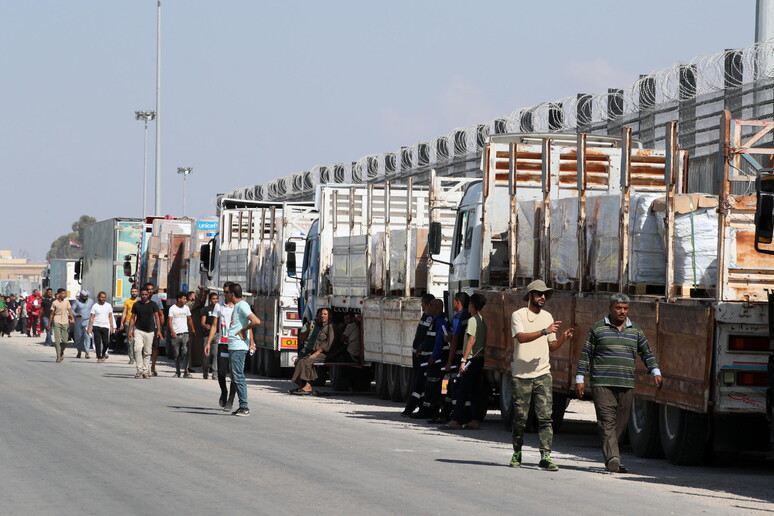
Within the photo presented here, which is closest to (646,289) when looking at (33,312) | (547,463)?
(547,463)

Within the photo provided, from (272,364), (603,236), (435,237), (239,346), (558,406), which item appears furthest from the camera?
(272,364)

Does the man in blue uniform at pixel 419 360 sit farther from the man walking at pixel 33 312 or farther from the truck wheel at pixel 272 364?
the man walking at pixel 33 312

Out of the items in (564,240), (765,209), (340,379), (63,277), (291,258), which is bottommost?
(340,379)

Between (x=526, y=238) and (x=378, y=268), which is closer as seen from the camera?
(x=526, y=238)

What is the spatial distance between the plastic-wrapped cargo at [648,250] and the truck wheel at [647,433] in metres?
1.26

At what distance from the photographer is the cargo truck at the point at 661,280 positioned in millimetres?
13039

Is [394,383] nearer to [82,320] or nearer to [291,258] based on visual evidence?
[291,258]

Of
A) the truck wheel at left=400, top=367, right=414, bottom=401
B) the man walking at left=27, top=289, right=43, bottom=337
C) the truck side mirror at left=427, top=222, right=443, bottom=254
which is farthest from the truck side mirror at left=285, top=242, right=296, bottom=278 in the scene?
the man walking at left=27, top=289, right=43, bottom=337

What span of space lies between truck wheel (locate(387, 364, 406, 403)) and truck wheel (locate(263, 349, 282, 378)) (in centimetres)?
671

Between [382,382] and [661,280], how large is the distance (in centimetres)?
983

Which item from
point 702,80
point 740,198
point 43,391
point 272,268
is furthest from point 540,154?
point 272,268

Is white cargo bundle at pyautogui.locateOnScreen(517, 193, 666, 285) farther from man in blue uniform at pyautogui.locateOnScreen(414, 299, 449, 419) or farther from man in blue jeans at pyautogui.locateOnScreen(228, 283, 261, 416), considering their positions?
man in blue jeans at pyautogui.locateOnScreen(228, 283, 261, 416)

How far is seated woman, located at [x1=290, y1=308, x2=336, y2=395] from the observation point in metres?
24.7

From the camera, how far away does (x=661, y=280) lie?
48.9ft
